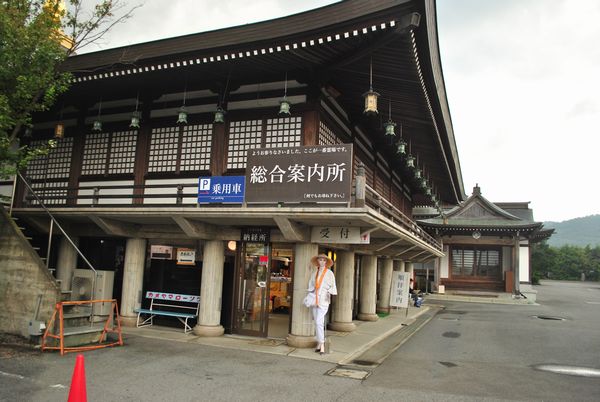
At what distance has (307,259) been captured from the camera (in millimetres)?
11719

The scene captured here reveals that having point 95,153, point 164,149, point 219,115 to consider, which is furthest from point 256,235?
point 95,153

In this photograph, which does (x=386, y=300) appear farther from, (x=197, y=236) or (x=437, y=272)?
(x=437, y=272)

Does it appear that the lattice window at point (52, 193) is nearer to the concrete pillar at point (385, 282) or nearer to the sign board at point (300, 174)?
the sign board at point (300, 174)

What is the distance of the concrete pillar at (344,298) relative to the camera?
14.8 metres

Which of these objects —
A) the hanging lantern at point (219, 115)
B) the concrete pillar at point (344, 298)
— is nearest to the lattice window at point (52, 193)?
the hanging lantern at point (219, 115)

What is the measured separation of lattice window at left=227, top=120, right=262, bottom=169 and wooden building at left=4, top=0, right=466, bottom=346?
1.6 inches

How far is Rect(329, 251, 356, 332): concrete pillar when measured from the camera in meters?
14.8

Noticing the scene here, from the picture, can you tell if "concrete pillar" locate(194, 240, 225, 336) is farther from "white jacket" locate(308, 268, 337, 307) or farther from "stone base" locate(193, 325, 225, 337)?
"white jacket" locate(308, 268, 337, 307)

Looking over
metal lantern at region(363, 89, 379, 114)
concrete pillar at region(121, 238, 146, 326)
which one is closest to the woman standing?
metal lantern at region(363, 89, 379, 114)

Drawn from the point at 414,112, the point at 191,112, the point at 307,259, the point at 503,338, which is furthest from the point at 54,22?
the point at 503,338

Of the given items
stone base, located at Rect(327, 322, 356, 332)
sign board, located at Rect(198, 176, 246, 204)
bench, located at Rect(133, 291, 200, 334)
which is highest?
sign board, located at Rect(198, 176, 246, 204)

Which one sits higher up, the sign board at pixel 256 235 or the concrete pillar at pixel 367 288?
the sign board at pixel 256 235

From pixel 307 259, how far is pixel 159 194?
4.97 m

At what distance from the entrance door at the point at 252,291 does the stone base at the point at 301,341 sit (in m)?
1.35
